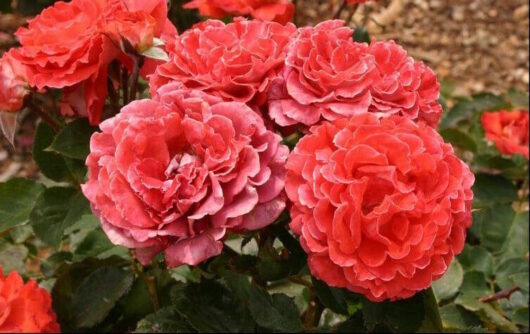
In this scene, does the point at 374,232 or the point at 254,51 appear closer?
the point at 374,232

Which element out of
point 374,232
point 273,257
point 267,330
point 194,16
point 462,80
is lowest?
point 462,80

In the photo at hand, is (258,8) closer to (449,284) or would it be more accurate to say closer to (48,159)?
(48,159)

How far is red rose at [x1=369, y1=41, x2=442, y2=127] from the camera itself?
0.84 m

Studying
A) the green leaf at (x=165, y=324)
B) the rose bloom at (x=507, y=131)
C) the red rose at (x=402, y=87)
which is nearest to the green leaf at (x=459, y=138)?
the rose bloom at (x=507, y=131)

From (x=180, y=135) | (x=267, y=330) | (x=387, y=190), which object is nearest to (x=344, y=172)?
(x=387, y=190)

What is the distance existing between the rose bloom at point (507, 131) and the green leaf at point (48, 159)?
3.17ft

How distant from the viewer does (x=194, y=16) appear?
2084 mm

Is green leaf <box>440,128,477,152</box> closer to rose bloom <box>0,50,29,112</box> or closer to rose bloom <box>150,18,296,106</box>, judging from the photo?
rose bloom <box>150,18,296,106</box>

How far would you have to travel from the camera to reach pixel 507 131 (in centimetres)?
165

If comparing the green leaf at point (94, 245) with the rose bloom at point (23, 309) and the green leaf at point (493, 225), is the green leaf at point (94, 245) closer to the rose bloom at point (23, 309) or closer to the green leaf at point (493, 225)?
the rose bloom at point (23, 309)

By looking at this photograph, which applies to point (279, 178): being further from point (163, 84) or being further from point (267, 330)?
point (267, 330)

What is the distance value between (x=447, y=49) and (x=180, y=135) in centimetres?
212

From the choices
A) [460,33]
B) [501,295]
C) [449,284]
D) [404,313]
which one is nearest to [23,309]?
[404,313]

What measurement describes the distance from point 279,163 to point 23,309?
12.4 inches
